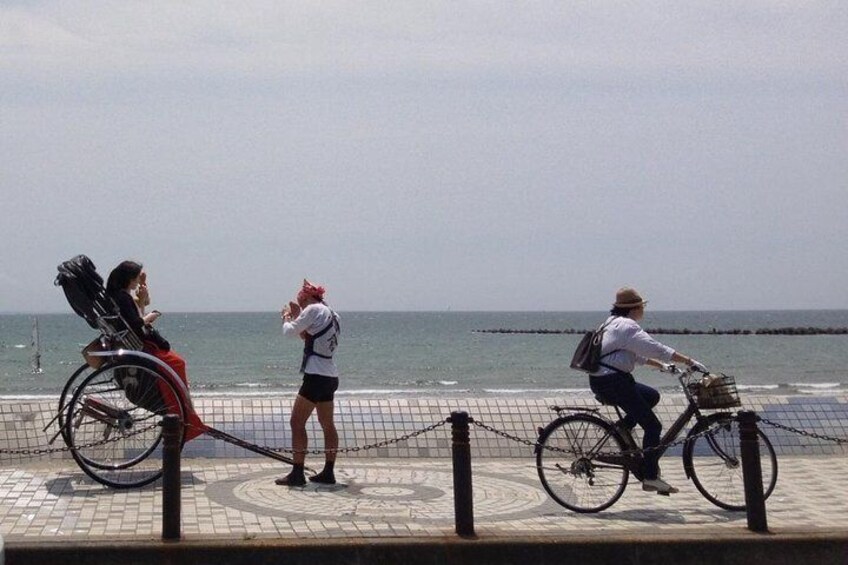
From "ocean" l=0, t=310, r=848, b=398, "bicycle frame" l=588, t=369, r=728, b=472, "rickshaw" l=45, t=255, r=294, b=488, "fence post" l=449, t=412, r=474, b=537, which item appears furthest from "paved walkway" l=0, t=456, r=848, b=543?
"ocean" l=0, t=310, r=848, b=398

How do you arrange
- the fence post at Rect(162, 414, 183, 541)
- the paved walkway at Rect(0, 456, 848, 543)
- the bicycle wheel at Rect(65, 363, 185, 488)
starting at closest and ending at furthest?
1. the fence post at Rect(162, 414, 183, 541)
2. the paved walkway at Rect(0, 456, 848, 543)
3. the bicycle wheel at Rect(65, 363, 185, 488)

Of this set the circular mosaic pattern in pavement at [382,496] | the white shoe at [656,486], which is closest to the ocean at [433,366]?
the circular mosaic pattern in pavement at [382,496]

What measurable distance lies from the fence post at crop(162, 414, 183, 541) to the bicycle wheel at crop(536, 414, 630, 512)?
2.71 metres

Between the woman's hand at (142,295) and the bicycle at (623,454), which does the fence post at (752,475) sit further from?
the woman's hand at (142,295)

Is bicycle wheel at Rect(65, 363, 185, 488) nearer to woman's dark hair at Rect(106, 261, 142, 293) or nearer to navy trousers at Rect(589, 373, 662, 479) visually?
woman's dark hair at Rect(106, 261, 142, 293)

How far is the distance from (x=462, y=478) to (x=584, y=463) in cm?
139

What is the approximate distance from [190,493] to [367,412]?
382 centimetres

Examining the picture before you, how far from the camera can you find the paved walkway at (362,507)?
26.6 feet

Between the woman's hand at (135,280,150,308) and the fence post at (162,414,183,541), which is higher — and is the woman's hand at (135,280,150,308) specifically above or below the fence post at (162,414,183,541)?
above

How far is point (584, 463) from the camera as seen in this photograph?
8.88 m

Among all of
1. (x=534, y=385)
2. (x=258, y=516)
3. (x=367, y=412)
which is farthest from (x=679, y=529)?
(x=534, y=385)

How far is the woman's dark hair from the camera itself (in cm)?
1004

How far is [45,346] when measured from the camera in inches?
3258

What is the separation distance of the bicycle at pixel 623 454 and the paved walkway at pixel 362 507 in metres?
0.17
